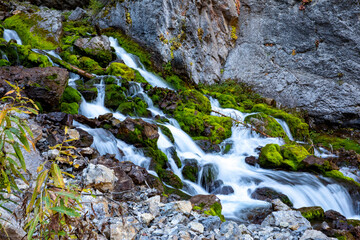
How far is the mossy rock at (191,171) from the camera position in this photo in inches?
250

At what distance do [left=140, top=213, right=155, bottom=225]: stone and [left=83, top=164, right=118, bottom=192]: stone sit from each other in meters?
0.81

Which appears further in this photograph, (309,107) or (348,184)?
(309,107)

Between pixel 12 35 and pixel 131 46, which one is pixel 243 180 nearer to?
pixel 131 46

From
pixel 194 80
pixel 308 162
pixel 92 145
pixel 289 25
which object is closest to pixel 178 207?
pixel 92 145

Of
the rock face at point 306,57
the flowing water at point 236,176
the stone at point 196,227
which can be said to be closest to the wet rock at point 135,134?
the flowing water at point 236,176

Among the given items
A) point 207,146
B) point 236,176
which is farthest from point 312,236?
point 207,146

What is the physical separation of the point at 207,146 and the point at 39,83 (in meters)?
4.85

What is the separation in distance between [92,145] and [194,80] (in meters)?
9.39

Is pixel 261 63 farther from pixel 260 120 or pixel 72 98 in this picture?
pixel 72 98

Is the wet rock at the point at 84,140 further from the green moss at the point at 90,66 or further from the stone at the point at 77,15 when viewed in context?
the stone at the point at 77,15

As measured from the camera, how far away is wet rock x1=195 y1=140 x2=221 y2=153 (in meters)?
7.89

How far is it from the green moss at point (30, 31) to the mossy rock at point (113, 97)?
14.5ft

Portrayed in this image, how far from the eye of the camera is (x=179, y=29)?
14.1 m

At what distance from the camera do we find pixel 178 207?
129 inches
